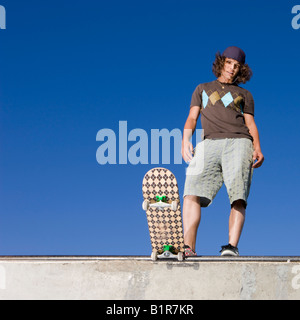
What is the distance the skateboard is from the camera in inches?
239

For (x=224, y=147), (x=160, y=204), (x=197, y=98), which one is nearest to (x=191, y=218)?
(x=224, y=147)

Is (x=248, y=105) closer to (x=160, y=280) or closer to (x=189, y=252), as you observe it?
(x=189, y=252)

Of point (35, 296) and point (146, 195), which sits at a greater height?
point (146, 195)

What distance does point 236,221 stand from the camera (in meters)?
7.05

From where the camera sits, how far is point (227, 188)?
23.6 ft

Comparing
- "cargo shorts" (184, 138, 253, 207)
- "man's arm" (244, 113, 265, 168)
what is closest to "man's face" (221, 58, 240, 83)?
"man's arm" (244, 113, 265, 168)

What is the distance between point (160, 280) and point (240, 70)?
335cm

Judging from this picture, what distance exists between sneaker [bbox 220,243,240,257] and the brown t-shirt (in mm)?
1436

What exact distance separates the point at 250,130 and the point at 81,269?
3.11 m

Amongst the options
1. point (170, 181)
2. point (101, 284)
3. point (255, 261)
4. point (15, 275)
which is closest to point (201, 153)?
point (170, 181)
